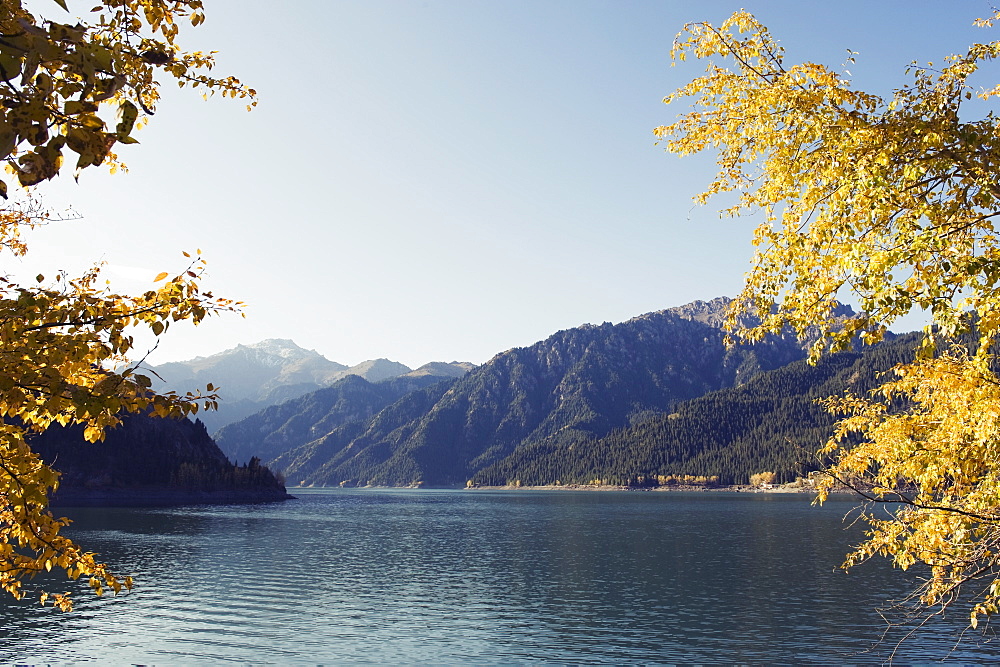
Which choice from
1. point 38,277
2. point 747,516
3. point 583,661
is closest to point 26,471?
point 38,277

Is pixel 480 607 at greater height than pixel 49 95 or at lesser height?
lesser

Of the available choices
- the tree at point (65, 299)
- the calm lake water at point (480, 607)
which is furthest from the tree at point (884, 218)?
the calm lake water at point (480, 607)

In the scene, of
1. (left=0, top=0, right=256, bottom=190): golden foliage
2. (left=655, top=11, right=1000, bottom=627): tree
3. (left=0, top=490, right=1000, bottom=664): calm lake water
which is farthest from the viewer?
(left=0, top=490, right=1000, bottom=664): calm lake water

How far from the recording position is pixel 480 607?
47.3 metres

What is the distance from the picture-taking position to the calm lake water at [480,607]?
1375 inches

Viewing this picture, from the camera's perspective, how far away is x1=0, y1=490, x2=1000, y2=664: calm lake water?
1375 inches

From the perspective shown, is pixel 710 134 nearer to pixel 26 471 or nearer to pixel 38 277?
pixel 38 277

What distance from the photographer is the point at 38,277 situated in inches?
270

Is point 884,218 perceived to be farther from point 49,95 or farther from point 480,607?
point 480,607

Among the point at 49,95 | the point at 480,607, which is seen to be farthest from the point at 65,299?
the point at 480,607

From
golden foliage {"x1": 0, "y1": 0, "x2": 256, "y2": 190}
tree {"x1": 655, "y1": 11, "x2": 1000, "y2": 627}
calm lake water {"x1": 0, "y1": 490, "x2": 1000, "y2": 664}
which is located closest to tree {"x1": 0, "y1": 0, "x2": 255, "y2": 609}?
golden foliage {"x1": 0, "y1": 0, "x2": 256, "y2": 190}

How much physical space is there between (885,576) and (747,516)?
91.6 m

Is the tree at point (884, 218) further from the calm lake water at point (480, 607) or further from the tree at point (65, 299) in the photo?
the calm lake water at point (480, 607)

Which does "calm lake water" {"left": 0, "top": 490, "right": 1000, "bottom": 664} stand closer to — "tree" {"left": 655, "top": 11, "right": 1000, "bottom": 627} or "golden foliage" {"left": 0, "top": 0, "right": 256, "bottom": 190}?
"tree" {"left": 655, "top": 11, "right": 1000, "bottom": 627}
